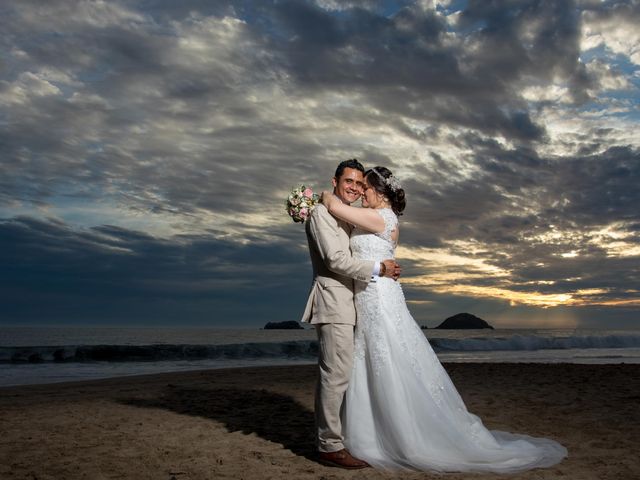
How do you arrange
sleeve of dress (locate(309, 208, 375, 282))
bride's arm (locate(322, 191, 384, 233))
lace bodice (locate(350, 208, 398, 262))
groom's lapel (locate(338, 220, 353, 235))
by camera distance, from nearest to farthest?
sleeve of dress (locate(309, 208, 375, 282)), bride's arm (locate(322, 191, 384, 233)), lace bodice (locate(350, 208, 398, 262)), groom's lapel (locate(338, 220, 353, 235))

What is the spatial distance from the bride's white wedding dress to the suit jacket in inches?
5.5

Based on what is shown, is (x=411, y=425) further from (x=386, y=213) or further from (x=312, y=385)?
(x=312, y=385)

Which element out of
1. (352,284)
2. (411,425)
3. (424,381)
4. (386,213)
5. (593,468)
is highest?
(386,213)

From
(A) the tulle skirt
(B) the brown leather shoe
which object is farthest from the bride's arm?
(B) the brown leather shoe

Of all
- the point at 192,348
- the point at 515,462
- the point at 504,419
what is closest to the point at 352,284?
the point at 515,462

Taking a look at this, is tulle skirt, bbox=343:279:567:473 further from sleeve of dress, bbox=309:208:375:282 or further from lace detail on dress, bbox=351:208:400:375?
sleeve of dress, bbox=309:208:375:282

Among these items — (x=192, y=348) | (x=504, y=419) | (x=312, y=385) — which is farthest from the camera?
(x=192, y=348)

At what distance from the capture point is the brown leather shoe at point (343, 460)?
4766mm

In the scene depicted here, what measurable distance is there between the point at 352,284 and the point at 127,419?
412 centimetres

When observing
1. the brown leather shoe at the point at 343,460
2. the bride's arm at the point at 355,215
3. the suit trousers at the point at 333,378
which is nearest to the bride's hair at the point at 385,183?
the bride's arm at the point at 355,215

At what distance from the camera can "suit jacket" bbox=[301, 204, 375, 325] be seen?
183 inches

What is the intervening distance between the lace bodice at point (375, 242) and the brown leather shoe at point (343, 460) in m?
1.63

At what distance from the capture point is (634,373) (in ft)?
Result: 41.3

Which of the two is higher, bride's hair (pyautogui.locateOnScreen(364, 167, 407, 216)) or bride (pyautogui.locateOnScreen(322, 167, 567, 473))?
bride's hair (pyautogui.locateOnScreen(364, 167, 407, 216))
